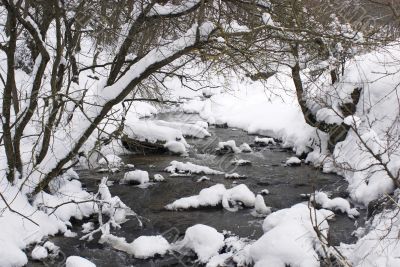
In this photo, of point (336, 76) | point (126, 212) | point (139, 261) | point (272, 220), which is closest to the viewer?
point (139, 261)

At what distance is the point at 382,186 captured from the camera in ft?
24.2

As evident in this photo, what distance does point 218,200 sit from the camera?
7.60 m

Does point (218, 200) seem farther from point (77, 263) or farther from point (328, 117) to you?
point (328, 117)

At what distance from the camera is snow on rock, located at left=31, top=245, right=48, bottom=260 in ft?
18.1

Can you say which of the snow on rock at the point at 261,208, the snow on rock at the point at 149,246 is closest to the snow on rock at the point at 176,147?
the snow on rock at the point at 261,208

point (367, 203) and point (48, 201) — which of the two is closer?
point (48, 201)

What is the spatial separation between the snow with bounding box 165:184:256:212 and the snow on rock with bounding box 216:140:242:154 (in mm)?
3855

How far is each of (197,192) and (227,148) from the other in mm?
3636

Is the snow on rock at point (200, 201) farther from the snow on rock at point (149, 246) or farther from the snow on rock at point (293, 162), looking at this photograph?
the snow on rock at point (293, 162)

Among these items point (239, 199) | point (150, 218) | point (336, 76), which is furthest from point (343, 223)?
point (336, 76)

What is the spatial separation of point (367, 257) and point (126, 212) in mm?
3947

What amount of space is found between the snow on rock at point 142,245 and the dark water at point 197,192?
0.10 metres

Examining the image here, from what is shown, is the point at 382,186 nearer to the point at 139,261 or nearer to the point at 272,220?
the point at 272,220

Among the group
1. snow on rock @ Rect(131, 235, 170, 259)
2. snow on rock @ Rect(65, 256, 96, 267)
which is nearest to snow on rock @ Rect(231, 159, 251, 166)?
snow on rock @ Rect(131, 235, 170, 259)
